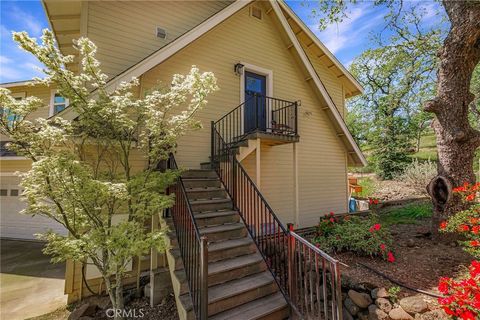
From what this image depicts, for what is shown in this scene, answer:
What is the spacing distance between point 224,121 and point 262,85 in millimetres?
1987

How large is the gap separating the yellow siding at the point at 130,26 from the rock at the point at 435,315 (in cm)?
704

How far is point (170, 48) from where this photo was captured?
16.7 feet

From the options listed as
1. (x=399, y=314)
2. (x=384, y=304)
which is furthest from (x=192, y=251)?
(x=399, y=314)

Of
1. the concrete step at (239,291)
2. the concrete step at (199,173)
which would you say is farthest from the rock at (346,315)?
the concrete step at (199,173)

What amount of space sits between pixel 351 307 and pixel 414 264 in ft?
5.98

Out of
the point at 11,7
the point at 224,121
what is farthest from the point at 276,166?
the point at 11,7

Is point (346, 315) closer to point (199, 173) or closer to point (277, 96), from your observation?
point (199, 173)

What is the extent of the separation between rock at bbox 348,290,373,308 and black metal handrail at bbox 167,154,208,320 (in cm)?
216

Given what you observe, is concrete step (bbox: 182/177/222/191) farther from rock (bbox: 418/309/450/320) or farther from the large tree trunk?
→ the large tree trunk

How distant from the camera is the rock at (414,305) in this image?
2953 mm

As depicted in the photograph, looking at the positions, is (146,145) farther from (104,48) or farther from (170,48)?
(104,48)

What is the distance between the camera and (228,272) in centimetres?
349

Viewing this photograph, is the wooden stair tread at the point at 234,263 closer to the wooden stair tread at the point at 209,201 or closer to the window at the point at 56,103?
the wooden stair tread at the point at 209,201

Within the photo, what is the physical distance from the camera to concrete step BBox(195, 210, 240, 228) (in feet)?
13.7
